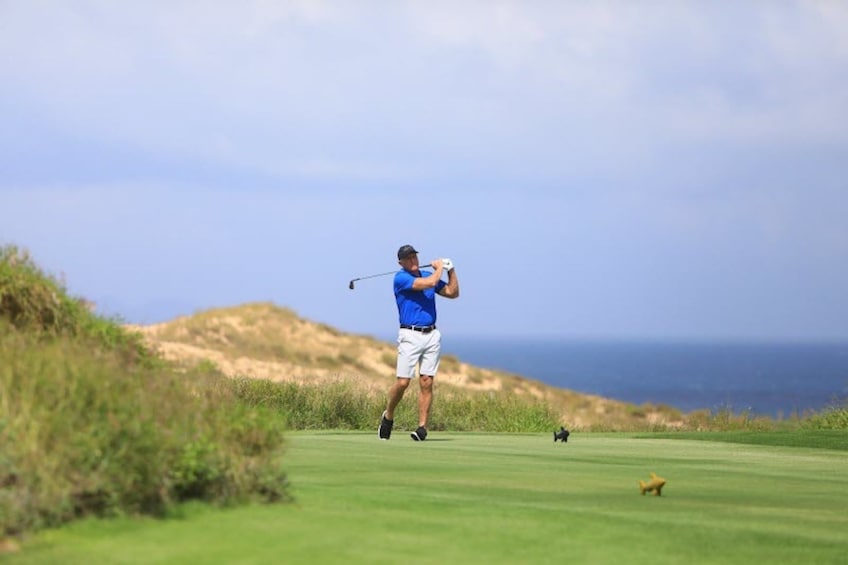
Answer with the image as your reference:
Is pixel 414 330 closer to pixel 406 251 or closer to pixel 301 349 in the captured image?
pixel 406 251

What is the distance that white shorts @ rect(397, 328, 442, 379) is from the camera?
1934 cm

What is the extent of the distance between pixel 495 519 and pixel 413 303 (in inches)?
361

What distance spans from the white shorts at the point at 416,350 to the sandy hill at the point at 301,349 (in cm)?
4050

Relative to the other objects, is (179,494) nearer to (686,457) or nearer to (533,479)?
(533,479)

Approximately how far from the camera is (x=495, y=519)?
10.4m

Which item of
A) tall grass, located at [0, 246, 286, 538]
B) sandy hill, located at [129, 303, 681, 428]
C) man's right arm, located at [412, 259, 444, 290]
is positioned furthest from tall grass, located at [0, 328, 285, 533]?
sandy hill, located at [129, 303, 681, 428]

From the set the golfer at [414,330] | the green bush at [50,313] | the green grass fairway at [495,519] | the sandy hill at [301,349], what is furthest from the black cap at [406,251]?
the sandy hill at [301,349]

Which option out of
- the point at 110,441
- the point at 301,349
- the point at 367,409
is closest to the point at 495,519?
the point at 110,441

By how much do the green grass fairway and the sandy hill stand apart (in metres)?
45.6

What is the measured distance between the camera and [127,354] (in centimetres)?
1109

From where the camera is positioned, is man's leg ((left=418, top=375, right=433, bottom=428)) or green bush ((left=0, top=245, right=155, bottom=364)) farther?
man's leg ((left=418, top=375, right=433, bottom=428))

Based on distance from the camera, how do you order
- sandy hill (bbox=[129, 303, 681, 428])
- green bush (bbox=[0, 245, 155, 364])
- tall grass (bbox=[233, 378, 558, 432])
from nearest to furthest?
green bush (bbox=[0, 245, 155, 364]), tall grass (bbox=[233, 378, 558, 432]), sandy hill (bbox=[129, 303, 681, 428])

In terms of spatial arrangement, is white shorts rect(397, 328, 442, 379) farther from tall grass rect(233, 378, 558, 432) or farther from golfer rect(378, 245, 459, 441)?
tall grass rect(233, 378, 558, 432)

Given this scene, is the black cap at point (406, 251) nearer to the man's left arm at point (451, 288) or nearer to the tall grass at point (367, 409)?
the man's left arm at point (451, 288)
